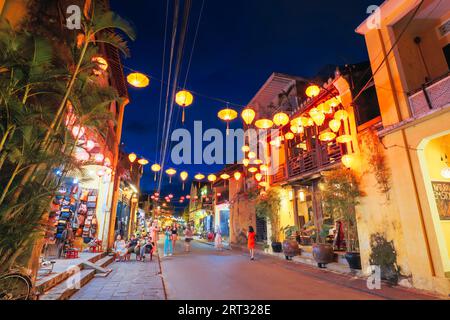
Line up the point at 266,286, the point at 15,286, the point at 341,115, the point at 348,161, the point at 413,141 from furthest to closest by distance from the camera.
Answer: the point at 341,115
the point at 348,161
the point at 413,141
the point at 266,286
the point at 15,286

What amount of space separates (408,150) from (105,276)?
11.2 m

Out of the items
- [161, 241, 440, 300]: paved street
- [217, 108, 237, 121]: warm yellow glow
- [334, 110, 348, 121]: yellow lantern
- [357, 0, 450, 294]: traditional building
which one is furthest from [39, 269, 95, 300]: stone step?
[334, 110, 348, 121]: yellow lantern

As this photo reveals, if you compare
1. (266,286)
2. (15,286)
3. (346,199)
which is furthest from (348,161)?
(15,286)

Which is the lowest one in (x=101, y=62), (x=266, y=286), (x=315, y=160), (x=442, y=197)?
(x=266, y=286)

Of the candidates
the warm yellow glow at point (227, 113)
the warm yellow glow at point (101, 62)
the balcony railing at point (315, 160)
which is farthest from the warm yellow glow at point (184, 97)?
the balcony railing at point (315, 160)

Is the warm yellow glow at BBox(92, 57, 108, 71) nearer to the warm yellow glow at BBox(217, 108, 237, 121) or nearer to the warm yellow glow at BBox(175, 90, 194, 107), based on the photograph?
the warm yellow glow at BBox(175, 90, 194, 107)

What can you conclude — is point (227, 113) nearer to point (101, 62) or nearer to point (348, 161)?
point (101, 62)

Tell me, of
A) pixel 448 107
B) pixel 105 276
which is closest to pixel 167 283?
pixel 105 276

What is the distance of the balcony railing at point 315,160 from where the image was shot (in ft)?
39.0

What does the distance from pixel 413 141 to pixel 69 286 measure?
1105 centimetres

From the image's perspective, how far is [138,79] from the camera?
24.1ft

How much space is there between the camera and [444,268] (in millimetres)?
6684

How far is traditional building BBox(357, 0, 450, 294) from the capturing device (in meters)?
7.07

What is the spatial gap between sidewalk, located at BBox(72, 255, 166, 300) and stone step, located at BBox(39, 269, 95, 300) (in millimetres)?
147
